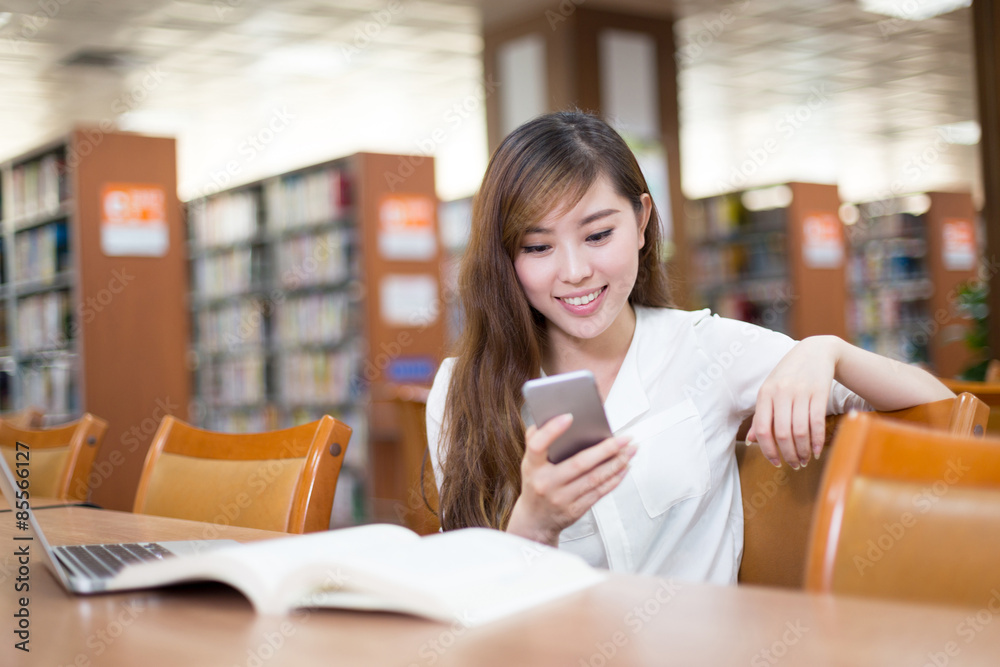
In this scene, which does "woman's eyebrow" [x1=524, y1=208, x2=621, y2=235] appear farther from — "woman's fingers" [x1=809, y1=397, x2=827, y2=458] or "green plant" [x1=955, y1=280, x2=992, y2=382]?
"green plant" [x1=955, y1=280, x2=992, y2=382]

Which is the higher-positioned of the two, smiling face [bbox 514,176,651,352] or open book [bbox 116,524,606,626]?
smiling face [bbox 514,176,651,352]

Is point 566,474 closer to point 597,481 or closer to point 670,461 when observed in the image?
point 597,481

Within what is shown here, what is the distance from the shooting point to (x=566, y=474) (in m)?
1.04

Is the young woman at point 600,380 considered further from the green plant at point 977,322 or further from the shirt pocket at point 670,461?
the green plant at point 977,322

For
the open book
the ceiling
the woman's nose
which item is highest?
the ceiling

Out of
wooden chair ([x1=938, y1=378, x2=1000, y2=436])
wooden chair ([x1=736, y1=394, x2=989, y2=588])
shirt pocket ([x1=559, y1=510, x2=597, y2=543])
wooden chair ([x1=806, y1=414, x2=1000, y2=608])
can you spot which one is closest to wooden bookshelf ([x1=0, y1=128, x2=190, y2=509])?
shirt pocket ([x1=559, y1=510, x2=597, y2=543])

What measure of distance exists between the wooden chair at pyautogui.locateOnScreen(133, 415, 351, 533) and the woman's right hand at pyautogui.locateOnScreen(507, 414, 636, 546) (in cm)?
44

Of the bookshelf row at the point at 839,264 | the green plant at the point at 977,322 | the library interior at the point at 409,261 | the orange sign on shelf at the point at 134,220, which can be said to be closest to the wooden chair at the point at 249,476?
the library interior at the point at 409,261

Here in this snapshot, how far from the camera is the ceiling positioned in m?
6.02

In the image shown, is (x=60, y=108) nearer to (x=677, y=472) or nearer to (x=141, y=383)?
(x=141, y=383)

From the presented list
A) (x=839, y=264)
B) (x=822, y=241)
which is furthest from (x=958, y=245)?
(x=822, y=241)

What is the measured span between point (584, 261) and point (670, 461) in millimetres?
326

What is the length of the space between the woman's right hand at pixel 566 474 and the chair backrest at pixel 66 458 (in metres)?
1.39

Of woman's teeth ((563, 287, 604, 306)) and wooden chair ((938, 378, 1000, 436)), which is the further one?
wooden chair ((938, 378, 1000, 436))
